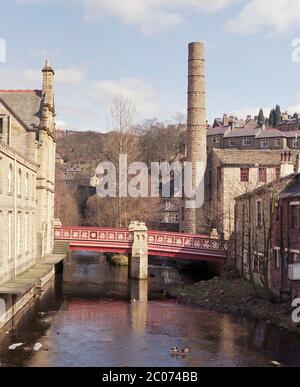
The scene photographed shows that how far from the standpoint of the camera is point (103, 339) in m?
23.6

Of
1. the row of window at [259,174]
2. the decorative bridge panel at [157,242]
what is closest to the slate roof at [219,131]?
the row of window at [259,174]

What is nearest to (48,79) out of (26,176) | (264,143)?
(26,176)

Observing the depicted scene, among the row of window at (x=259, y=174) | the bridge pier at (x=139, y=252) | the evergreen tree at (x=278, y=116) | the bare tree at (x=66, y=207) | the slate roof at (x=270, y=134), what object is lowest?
the bridge pier at (x=139, y=252)

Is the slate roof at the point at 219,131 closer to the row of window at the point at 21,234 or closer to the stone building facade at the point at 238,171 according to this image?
the stone building facade at the point at 238,171

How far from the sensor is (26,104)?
139 ft

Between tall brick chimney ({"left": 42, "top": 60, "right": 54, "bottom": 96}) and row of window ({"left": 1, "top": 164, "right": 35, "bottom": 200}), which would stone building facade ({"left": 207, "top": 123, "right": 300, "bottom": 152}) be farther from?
row of window ({"left": 1, "top": 164, "right": 35, "bottom": 200})

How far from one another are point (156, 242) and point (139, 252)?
5.47ft

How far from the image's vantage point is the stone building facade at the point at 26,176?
26.9 m

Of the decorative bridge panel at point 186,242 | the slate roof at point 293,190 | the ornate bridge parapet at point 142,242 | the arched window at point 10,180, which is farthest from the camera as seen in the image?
the ornate bridge parapet at point 142,242

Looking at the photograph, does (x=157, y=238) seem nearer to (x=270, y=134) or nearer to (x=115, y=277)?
(x=115, y=277)

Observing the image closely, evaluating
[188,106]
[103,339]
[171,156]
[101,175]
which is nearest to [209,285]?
[103,339]

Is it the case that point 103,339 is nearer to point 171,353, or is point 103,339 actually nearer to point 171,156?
point 171,353

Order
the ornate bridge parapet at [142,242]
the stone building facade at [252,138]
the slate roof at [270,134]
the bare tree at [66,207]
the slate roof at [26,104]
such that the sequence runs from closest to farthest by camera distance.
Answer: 1. the slate roof at [26,104]
2. the ornate bridge parapet at [142,242]
3. the bare tree at [66,207]
4. the stone building facade at [252,138]
5. the slate roof at [270,134]

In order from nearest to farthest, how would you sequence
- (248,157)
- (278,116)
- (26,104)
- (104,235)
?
(26,104), (104,235), (248,157), (278,116)
